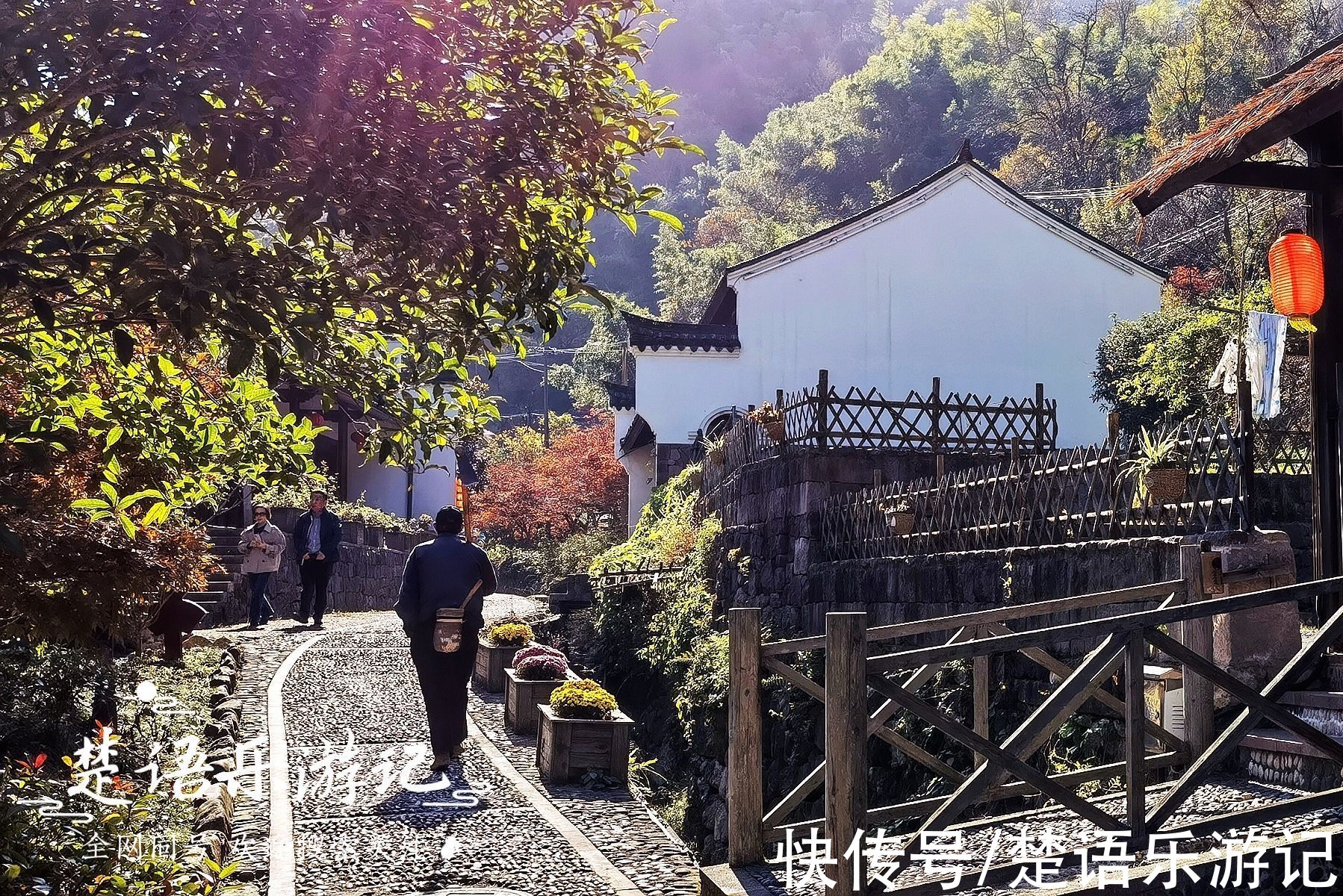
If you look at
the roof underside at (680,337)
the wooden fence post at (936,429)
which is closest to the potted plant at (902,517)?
the wooden fence post at (936,429)

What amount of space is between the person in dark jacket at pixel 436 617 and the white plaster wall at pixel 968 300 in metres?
19.9

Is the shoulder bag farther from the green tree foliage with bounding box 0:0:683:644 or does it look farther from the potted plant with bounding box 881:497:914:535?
the potted plant with bounding box 881:497:914:535

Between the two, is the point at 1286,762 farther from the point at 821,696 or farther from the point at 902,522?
the point at 902,522

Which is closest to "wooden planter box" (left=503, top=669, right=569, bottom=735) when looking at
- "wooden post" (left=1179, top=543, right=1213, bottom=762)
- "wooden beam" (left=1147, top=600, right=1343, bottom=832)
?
"wooden post" (left=1179, top=543, right=1213, bottom=762)

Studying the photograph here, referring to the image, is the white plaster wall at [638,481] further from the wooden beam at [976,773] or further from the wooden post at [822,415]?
the wooden beam at [976,773]

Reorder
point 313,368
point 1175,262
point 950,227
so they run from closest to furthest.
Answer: point 313,368
point 950,227
point 1175,262

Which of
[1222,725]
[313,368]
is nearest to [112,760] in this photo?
[313,368]

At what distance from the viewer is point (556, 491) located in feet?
128

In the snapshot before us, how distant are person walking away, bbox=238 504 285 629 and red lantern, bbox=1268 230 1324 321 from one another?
1334cm

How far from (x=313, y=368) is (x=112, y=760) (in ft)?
9.44

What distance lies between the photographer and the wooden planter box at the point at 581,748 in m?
9.40

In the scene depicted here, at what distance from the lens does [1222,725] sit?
25.2 ft

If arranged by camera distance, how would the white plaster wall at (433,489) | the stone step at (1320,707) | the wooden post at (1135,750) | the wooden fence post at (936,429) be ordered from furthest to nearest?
the white plaster wall at (433,489), the wooden fence post at (936,429), the stone step at (1320,707), the wooden post at (1135,750)

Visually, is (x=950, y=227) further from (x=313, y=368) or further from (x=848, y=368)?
(x=313, y=368)
